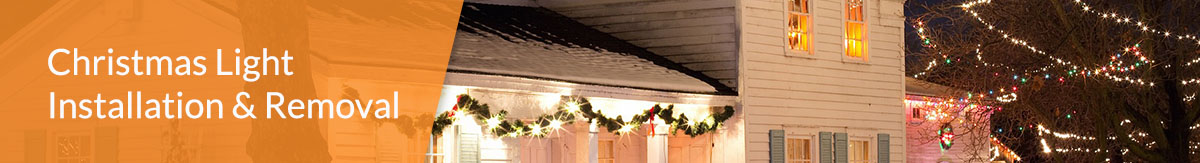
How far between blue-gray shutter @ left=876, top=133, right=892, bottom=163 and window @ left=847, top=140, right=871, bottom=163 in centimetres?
17

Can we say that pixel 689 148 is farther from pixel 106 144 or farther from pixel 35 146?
pixel 35 146

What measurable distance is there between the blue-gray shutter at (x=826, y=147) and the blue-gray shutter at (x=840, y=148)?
0.27ft

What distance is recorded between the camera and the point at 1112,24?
24531mm

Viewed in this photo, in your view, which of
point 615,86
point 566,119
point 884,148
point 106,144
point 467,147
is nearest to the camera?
point 106,144

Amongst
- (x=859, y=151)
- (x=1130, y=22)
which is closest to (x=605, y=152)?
(x=859, y=151)

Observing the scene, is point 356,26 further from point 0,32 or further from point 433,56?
point 0,32

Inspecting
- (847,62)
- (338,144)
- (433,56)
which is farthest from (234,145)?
(847,62)

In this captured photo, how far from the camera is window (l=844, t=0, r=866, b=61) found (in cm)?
2694

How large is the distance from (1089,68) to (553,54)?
6.19 meters

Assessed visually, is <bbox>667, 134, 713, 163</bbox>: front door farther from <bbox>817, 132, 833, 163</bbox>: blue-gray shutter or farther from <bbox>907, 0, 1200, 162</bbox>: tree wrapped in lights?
<bbox>907, 0, 1200, 162</bbox>: tree wrapped in lights

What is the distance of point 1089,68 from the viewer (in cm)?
2389

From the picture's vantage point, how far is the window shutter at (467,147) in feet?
67.9

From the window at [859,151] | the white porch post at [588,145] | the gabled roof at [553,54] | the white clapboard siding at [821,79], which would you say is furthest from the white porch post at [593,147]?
the window at [859,151]
